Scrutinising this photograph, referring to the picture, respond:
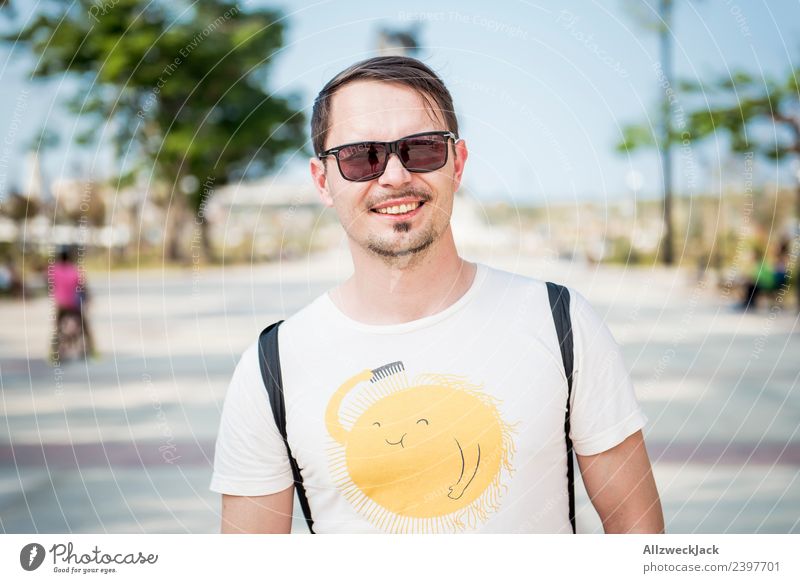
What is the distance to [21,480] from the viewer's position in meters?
5.14

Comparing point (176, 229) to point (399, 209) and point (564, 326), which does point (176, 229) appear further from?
point (564, 326)

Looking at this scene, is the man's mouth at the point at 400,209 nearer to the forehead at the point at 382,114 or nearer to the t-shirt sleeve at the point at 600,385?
the forehead at the point at 382,114

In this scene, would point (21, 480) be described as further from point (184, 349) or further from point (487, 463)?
point (184, 349)

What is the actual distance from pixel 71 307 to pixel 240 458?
8.72m

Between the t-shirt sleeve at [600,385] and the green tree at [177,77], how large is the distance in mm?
1313

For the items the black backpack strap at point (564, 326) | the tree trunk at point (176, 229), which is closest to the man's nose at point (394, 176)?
the black backpack strap at point (564, 326)

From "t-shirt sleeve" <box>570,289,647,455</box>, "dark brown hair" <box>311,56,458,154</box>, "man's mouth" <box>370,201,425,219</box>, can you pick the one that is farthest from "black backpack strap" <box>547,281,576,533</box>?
"dark brown hair" <box>311,56,458,154</box>

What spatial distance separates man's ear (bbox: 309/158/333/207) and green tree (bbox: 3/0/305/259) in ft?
1.88

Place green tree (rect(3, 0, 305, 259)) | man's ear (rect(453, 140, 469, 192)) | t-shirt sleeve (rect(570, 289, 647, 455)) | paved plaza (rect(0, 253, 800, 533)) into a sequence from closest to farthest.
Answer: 1. t-shirt sleeve (rect(570, 289, 647, 455))
2. man's ear (rect(453, 140, 469, 192))
3. green tree (rect(3, 0, 305, 259))
4. paved plaza (rect(0, 253, 800, 533))

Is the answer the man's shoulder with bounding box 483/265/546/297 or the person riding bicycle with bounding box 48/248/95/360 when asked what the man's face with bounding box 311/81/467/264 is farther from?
the person riding bicycle with bounding box 48/248/95/360

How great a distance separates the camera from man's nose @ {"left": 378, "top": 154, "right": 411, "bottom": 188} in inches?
85.4

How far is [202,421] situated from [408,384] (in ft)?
16.2

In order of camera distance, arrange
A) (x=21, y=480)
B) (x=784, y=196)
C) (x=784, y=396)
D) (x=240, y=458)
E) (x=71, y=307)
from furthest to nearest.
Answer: (x=784, y=196), (x=71, y=307), (x=784, y=396), (x=21, y=480), (x=240, y=458)
